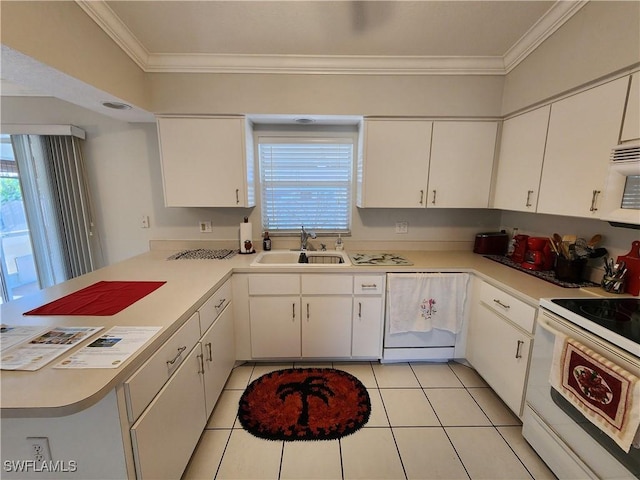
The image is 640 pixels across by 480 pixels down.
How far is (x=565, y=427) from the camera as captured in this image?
4.24ft

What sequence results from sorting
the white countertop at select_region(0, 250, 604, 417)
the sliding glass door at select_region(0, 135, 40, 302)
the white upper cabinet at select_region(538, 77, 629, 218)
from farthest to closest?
1. the sliding glass door at select_region(0, 135, 40, 302)
2. the white upper cabinet at select_region(538, 77, 629, 218)
3. the white countertop at select_region(0, 250, 604, 417)

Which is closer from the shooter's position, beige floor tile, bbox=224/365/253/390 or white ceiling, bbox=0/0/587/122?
white ceiling, bbox=0/0/587/122

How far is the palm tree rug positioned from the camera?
166cm

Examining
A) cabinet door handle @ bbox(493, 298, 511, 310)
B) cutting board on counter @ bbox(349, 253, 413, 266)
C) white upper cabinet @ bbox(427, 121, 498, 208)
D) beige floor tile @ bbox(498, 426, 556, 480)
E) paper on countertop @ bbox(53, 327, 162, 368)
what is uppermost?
white upper cabinet @ bbox(427, 121, 498, 208)

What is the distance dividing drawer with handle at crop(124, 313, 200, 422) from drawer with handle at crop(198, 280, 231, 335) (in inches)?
4.2

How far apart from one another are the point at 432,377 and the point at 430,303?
0.61 m

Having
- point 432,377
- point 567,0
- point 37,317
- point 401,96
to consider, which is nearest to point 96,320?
point 37,317

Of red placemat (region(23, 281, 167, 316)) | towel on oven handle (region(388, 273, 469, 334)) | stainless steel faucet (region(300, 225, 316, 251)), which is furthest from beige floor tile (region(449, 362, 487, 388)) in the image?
red placemat (region(23, 281, 167, 316))

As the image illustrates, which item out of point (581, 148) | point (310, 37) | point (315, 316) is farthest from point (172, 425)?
point (581, 148)

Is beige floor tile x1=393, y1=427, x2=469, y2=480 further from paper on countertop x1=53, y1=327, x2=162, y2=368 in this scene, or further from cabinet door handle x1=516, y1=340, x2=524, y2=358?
paper on countertop x1=53, y1=327, x2=162, y2=368

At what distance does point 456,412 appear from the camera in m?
1.81

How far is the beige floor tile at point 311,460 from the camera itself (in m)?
1.41

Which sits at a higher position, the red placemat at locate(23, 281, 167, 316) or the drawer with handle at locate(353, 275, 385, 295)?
the red placemat at locate(23, 281, 167, 316)

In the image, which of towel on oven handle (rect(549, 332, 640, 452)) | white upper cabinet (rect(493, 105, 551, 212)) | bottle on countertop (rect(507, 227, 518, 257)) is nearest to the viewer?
towel on oven handle (rect(549, 332, 640, 452))
